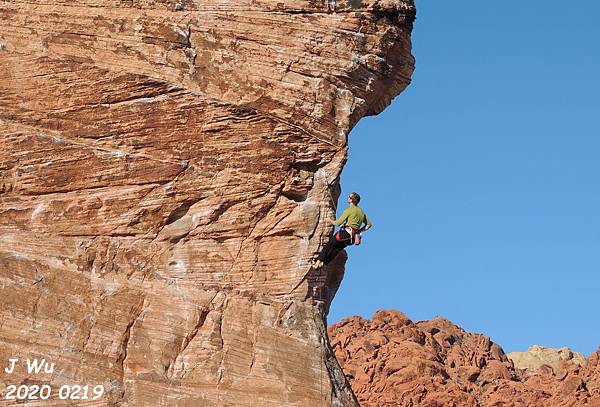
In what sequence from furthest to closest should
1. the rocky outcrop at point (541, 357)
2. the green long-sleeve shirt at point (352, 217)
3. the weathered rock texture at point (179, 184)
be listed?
the rocky outcrop at point (541, 357) → the green long-sleeve shirt at point (352, 217) → the weathered rock texture at point (179, 184)

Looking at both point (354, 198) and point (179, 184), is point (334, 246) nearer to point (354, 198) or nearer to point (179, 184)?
point (354, 198)

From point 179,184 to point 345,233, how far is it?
12.4ft

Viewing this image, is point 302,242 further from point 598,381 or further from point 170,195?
point 598,381

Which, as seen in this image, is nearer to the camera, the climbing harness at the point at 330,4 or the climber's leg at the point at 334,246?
the climber's leg at the point at 334,246

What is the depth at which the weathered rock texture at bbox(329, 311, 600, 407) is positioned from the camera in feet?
201

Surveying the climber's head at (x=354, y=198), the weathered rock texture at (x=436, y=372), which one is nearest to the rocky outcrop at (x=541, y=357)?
the weathered rock texture at (x=436, y=372)

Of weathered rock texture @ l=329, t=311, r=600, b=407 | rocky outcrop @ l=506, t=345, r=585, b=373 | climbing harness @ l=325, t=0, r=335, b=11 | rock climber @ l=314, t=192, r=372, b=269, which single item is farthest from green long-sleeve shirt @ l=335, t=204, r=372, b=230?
rocky outcrop @ l=506, t=345, r=585, b=373

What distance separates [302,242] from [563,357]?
50.6m

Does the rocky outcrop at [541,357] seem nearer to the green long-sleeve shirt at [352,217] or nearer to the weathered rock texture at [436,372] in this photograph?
the weathered rock texture at [436,372]

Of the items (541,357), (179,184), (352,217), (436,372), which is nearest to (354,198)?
(352,217)

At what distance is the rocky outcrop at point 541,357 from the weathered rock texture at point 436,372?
16.8 feet

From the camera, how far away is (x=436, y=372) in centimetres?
6250

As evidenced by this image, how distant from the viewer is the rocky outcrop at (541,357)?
245 ft

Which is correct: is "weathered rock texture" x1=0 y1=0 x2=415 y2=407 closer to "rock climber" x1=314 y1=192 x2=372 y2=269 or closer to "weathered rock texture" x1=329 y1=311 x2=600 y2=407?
"rock climber" x1=314 y1=192 x2=372 y2=269
